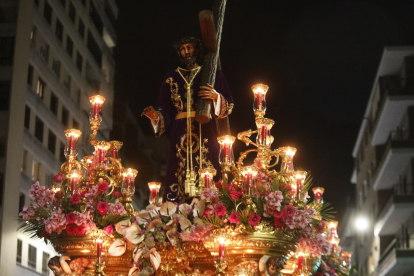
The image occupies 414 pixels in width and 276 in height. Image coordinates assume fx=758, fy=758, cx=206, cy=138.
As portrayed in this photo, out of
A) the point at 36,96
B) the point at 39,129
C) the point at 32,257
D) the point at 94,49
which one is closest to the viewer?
the point at 32,257

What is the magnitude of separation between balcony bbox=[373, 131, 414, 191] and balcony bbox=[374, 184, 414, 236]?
3.00 feet

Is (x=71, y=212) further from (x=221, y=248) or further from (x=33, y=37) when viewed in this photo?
(x=33, y=37)

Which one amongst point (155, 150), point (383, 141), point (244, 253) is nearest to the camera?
point (244, 253)

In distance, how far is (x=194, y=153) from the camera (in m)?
13.1

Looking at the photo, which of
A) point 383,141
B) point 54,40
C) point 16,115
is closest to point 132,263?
point 16,115

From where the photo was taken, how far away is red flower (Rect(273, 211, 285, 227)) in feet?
34.9

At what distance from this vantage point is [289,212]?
420 inches

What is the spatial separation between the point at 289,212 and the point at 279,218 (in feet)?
0.55

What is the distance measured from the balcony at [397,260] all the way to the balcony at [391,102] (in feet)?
23.8

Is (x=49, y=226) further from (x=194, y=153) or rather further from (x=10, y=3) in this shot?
(x=10, y=3)

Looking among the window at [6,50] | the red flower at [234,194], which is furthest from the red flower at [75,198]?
the window at [6,50]

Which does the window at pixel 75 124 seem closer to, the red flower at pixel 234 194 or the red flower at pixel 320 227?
the red flower at pixel 320 227

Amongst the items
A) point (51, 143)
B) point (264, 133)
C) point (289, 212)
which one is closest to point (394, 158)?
point (51, 143)

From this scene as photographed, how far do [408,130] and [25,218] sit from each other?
33849mm
